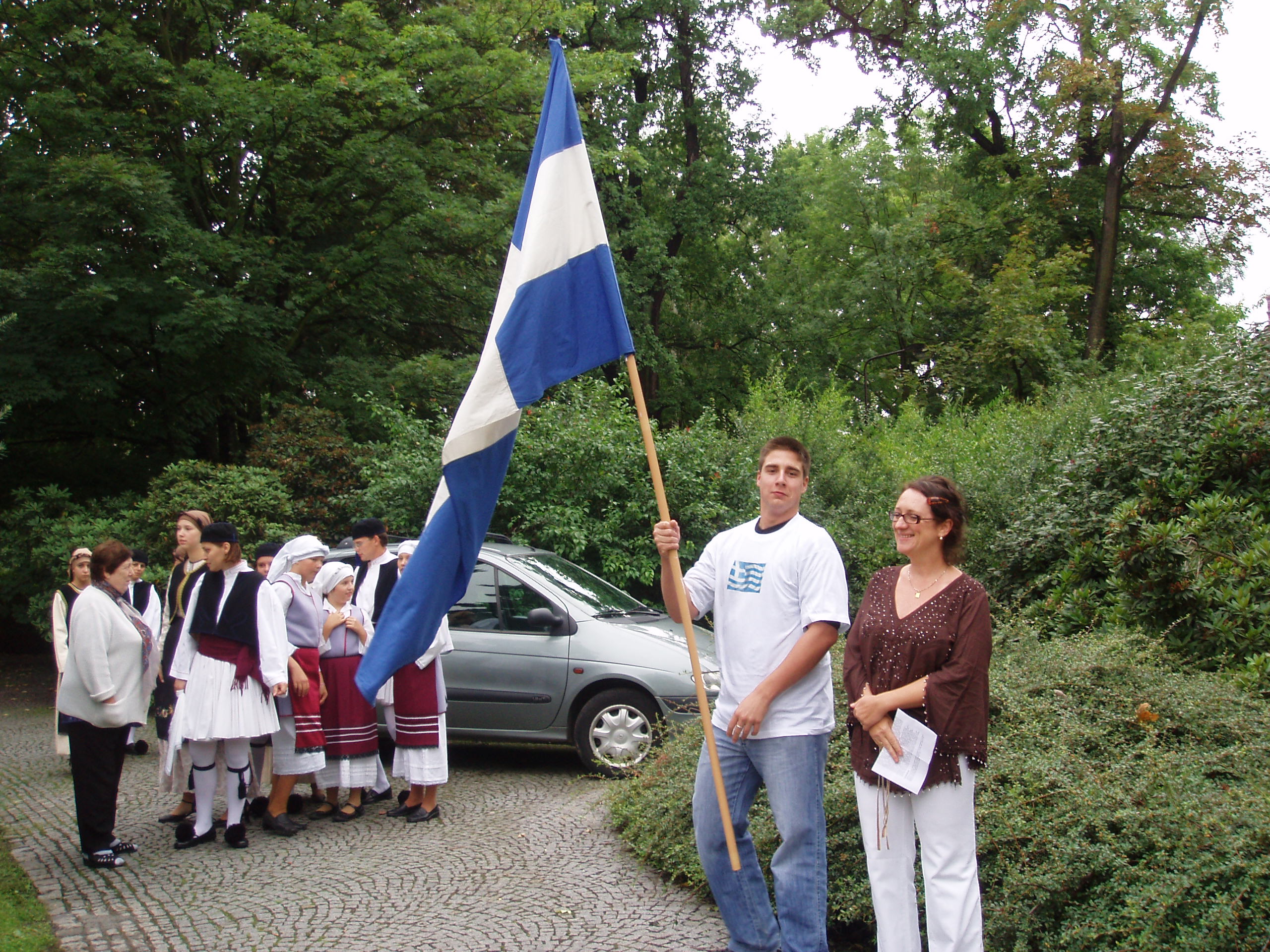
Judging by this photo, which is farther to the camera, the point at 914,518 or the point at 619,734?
the point at 619,734

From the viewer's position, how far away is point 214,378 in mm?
15750

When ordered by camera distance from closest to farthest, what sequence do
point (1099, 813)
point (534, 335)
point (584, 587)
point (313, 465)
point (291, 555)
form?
1. point (1099, 813)
2. point (534, 335)
3. point (291, 555)
4. point (584, 587)
5. point (313, 465)

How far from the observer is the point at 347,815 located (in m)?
7.00

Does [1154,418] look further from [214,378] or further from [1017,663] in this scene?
[214,378]

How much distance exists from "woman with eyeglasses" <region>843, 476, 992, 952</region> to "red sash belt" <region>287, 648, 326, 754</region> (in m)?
4.24

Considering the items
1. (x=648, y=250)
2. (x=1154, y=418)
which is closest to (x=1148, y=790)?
(x=1154, y=418)

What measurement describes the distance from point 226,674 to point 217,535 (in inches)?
33.1

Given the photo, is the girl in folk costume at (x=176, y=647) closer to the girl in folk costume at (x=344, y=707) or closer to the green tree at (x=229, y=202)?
the girl in folk costume at (x=344, y=707)

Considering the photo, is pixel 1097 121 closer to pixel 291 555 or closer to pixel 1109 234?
pixel 1109 234

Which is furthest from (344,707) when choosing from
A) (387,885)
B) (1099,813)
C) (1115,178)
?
(1115,178)

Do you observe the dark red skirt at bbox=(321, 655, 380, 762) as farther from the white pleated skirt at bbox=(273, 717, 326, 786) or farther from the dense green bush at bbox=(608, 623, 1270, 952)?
the dense green bush at bbox=(608, 623, 1270, 952)

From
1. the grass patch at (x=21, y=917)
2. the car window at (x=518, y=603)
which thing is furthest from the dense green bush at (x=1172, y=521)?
the grass patch at (x=21, y=917)

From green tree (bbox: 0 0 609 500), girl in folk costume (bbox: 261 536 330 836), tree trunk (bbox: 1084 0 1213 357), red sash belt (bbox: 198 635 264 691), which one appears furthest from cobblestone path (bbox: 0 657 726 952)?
tree trunk (bbox: 1084 0 1213 357)

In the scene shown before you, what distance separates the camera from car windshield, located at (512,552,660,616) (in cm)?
845
